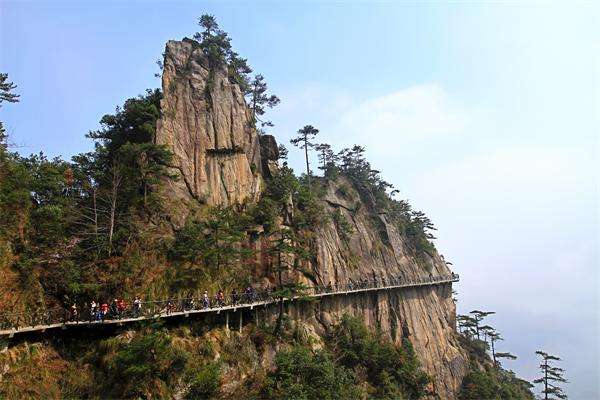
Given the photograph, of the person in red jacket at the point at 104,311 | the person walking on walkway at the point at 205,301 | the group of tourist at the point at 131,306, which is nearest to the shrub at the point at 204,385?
the group of tourist at the point at 131,306

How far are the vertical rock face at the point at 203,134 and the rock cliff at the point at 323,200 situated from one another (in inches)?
3.9

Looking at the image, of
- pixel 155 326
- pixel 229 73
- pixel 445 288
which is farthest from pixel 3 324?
pixel 445 288

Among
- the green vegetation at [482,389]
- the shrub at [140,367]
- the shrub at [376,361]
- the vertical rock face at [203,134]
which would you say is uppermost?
the vertical rock face at [203,134]

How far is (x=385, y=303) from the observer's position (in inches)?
1865

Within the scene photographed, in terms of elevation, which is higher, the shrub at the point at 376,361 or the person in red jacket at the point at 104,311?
the person in red jacket at the point at 104,311

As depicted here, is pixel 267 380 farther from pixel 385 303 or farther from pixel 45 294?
pixel 385 303

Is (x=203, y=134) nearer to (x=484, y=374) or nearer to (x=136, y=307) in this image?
(x=136, y=307)

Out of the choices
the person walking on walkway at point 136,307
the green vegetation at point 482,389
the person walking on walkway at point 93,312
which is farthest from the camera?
the green vegetation at point 482,389

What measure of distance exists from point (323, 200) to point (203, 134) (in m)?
20.4

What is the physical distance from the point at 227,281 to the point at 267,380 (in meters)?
8.00

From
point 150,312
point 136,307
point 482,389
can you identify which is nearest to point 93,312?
point 136,307

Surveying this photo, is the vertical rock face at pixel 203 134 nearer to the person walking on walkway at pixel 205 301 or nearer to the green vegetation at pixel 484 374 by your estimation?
the person walking on walkway at pixel 205 301

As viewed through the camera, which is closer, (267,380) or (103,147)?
(267,380)

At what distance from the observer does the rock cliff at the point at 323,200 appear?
35.4 m
